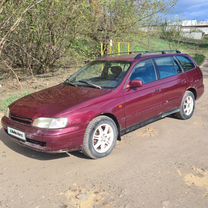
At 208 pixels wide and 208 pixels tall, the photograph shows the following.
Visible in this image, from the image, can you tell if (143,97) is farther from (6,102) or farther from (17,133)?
(6,102)

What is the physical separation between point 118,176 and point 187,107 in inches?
120

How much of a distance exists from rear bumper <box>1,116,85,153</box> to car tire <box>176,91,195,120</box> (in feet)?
9.12

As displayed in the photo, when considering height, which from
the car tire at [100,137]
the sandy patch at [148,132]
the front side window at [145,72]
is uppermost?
the front side window at [145,72]

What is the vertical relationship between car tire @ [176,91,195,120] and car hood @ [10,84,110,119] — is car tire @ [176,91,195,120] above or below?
below

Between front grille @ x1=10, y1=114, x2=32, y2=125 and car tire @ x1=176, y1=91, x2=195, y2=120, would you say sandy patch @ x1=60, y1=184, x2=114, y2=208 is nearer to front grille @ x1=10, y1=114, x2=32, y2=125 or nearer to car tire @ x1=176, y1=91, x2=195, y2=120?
front grille @ x1=10, y1=114, x2=32, y2=125

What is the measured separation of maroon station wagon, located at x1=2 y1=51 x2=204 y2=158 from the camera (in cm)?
440

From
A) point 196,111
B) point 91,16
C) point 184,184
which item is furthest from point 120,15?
point 184,184

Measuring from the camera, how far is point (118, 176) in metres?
4.16

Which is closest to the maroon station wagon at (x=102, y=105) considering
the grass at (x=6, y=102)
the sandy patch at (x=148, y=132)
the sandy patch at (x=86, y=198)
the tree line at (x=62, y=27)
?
the sandy patch at (x=148, y=132)

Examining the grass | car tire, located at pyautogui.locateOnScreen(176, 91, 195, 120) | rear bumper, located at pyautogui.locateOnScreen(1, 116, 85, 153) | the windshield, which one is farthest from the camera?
the grass

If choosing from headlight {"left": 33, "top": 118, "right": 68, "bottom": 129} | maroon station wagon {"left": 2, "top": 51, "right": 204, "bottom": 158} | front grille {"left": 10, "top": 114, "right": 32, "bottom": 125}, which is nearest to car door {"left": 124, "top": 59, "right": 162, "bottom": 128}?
→ maroon station wagon {"left": 2, "top": 51, "right": 204, "bottom": 158}

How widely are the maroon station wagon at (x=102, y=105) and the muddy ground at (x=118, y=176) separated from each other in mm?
300

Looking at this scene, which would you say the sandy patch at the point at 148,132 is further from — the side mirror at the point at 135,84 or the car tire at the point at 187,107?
the side mirror at the point at 135,84

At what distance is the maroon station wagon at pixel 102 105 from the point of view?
14.4 ft
